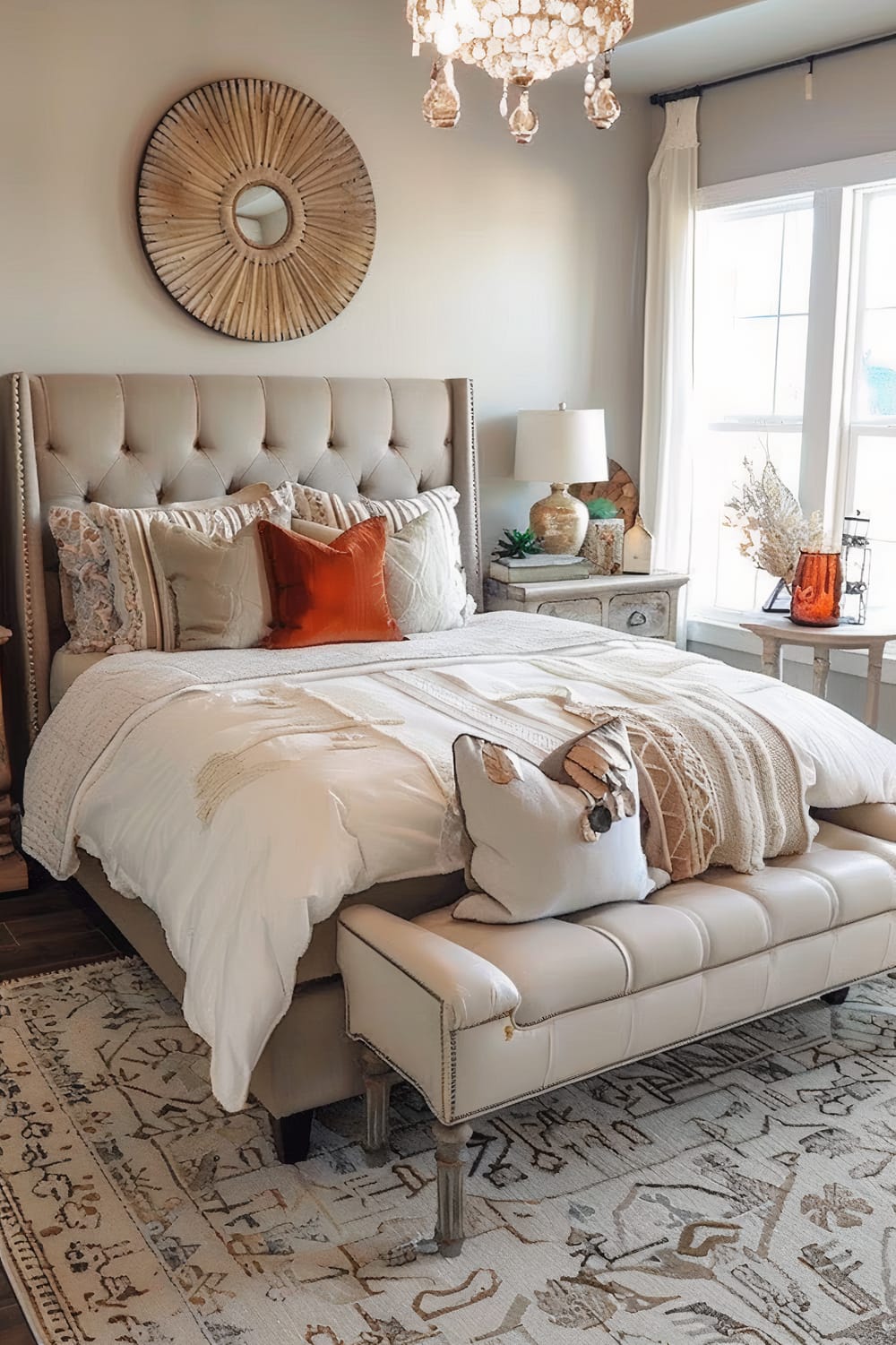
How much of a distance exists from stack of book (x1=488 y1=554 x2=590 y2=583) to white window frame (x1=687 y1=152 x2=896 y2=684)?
24.9 inches

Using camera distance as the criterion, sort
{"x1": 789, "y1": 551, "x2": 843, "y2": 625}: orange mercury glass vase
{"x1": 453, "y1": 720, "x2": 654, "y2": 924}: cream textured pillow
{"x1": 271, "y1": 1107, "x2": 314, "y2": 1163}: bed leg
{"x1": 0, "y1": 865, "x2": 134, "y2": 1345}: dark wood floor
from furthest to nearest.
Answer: {"x1": 789, "y1": 551, "x2": 843, "y2": 625}: orange mercury glass vase
{"x1": 0, "y1": 865, "x2": 134, "y2": 1345}: dark wood floor
{"x1": 271, "y1": 1107, "x2": 314, "y2": 1163}: bed leg
{"x1": 453, "y1": 720, "x2": 654, "y2": 924}: cream textured pillow

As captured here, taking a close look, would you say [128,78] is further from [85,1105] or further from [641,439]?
[85,1105]

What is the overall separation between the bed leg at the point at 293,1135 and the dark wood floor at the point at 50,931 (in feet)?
3.60

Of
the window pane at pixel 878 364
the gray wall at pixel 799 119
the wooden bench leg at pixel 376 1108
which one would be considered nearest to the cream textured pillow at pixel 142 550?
the wooden bench leg at pixel 376 1108

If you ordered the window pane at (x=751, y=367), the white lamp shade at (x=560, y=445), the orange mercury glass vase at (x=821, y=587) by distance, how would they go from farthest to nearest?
the window pane at (x=751, y=367) < the white lamp shade at (x=560, y=445) < the orange mercury glass vase at (x=821, y=587)

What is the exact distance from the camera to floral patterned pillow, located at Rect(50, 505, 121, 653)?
12.2 feet

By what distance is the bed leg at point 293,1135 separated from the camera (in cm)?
236

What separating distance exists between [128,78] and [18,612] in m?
1.75

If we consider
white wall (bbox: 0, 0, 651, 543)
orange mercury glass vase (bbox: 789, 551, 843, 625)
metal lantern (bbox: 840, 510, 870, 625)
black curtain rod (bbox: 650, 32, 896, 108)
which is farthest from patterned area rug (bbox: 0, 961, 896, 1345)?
black curtain rod (bbox: 650, 32, 896, 108)

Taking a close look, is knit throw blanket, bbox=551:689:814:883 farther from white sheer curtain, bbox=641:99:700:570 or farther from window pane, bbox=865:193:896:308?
white sheer curtain, bbox=641:99:700:570

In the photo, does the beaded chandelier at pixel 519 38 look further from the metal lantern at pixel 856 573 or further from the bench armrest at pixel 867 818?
the metal lantern at pixel 856 573

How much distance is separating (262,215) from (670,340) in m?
1.77

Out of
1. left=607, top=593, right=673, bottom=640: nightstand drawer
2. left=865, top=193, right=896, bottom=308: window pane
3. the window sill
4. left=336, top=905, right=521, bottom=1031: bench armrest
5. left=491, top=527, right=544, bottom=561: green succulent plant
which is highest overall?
left=865, top=193, right=896, bottom=308: window pane

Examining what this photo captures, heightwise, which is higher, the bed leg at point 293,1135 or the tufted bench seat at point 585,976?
the tufted bench seat at point 585,976
